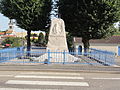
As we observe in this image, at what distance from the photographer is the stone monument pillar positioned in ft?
54.0

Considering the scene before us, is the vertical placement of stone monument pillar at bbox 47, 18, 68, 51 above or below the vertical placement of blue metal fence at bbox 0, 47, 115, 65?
above

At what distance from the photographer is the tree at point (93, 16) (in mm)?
18094

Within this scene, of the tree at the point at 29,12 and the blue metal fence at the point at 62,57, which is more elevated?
the tree at the point at 29,12

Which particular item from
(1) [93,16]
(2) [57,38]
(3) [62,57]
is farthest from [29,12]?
(3) [62,57]

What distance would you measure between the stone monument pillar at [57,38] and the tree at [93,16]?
12.3 ft

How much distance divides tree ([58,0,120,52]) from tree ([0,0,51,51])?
298 centimetres

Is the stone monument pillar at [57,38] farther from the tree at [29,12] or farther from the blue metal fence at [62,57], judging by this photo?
the tree at [29,12]

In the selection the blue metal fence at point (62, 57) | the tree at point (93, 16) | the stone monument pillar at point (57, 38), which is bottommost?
the blue metal fence at point (62, 57)

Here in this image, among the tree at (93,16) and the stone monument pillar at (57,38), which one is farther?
the tree at (93,16)

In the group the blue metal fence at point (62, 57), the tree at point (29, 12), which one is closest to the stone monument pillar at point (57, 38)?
the blue metal fence at point (62, 57)

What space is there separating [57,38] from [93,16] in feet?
16.2

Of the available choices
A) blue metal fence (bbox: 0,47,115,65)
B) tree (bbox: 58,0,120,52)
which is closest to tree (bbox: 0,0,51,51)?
tree (bbox: 58,0,120,52)

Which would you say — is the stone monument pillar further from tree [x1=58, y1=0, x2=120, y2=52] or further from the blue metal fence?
tree [x1=58, y1=0, x2=120, y2=52]

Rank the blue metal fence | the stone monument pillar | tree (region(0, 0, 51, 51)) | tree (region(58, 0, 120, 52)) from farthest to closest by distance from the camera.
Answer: tree (region(0, 0, 51, 51)), tree (region(58, 0, 120, 52)), the stone monument pillar, the blue metal fence
